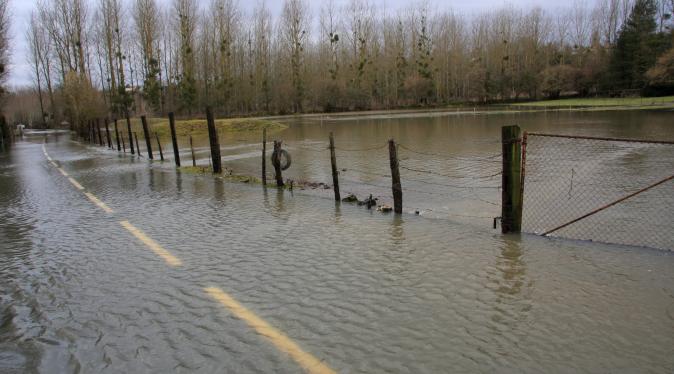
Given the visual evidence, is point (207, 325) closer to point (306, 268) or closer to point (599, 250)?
point (306, 268)

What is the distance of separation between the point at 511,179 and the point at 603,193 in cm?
585

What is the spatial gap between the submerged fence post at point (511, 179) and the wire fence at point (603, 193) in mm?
590

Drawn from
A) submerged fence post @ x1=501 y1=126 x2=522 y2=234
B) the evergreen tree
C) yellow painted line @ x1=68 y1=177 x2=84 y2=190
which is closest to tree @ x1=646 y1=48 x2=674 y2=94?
the evergreen tree

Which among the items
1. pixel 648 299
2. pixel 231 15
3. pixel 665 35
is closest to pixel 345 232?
pixel 648 299

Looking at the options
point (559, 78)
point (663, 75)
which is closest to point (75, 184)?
point (663, 75)

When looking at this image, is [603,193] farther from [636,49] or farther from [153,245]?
[636,49]

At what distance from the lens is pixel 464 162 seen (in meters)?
20.2

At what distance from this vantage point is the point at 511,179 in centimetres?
867

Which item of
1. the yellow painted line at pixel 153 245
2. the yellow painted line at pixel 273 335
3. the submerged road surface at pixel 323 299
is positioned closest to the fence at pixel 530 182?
the submerged road surface at pixel 323 299

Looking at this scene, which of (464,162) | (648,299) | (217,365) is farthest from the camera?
(464,162)

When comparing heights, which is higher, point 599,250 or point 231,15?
point 231,15

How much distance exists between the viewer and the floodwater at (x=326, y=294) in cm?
450

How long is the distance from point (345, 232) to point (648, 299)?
15.9 ft

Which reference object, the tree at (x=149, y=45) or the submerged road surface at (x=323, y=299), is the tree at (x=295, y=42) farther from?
the submerged road surface at (x=323, y=299)
